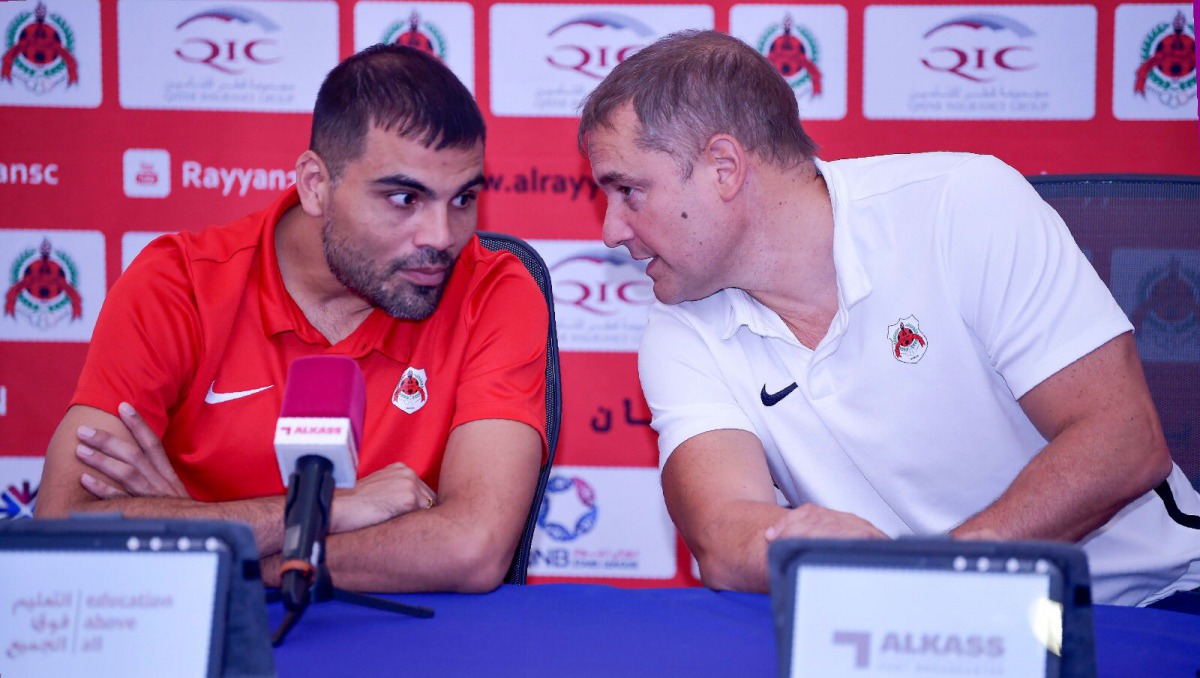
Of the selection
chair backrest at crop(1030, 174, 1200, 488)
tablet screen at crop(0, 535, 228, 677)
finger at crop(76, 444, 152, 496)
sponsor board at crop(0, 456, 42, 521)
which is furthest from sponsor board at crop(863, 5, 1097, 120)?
sponsor board at crop(0, 456, 42, 521)

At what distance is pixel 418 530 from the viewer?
57.3 inches

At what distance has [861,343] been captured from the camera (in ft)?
5.21

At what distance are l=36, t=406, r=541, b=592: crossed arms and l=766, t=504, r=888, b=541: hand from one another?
1.38 feet

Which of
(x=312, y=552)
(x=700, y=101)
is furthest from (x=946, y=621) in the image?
(x=700, y=101)

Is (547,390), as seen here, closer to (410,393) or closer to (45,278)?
(410,393)

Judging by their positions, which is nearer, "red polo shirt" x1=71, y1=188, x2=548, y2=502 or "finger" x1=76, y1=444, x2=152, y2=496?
"finger" x1=76, y1=444, x2=152, y2=496

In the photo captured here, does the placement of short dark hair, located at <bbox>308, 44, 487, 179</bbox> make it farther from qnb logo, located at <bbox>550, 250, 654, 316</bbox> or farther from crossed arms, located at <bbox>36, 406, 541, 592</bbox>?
qnb logo, located at <bbox>550, 250, 654, 316</bbox>

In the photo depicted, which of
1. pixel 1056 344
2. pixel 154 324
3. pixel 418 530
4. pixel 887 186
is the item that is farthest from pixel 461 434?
pixel 1056 344

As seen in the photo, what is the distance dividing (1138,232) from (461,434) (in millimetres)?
1181

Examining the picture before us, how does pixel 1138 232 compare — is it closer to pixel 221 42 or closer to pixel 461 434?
pixel 461 434

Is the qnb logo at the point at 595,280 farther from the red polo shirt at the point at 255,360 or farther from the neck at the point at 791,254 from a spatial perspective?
the neck at the point at 791,254

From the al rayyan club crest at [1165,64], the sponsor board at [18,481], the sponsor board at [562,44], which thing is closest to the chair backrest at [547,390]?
the sponsor board at [562,44]

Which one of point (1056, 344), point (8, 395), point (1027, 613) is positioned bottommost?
point (8, 395)

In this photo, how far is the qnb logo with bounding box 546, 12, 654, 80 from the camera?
9.17 feet
